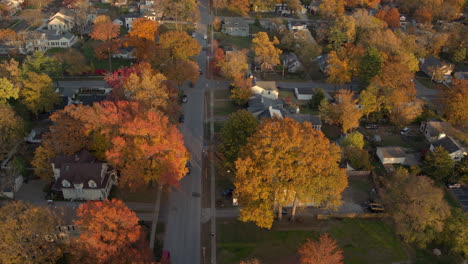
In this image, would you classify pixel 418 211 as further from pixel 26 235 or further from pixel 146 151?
pixel 26 235

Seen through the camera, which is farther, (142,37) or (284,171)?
(142,37)

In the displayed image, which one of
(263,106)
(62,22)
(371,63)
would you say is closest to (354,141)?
(263,106)

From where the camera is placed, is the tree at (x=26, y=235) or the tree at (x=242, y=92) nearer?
the tree at (x=26, y=235)

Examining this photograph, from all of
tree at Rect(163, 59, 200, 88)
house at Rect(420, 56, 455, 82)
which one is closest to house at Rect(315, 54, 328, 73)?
house at Rect(420, 56, 455, 82)

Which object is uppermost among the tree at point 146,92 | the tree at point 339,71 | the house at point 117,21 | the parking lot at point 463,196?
the tree at point 146,92

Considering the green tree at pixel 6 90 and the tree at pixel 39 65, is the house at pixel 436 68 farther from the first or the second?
the green tree at pixel 6 90

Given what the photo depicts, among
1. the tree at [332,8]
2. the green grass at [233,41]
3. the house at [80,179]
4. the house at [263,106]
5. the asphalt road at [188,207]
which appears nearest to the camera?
the asphalt road at [188,207]

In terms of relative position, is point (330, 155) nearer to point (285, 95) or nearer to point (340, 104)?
point (340, 104)

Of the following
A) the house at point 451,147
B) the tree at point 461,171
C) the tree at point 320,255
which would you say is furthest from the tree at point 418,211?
the house at point 451,147
